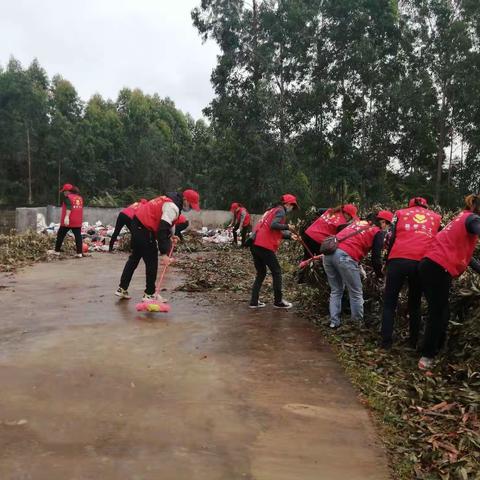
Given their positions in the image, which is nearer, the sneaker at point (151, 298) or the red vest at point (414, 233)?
the red vest at point (414, 233)

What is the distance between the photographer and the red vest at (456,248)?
4059mm

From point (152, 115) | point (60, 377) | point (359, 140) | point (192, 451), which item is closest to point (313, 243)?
point (60, 377)

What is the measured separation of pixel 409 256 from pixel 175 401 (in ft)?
8.14

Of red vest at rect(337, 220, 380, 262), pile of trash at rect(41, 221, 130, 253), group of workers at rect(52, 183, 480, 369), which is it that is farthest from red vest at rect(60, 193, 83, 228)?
red vest at rect(337, 220, 380, 262)

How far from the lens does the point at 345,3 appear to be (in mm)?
19953

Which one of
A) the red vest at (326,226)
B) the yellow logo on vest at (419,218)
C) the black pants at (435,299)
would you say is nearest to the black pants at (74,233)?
the red vest at (326,226)

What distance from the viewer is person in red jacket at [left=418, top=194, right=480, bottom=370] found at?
4.06m

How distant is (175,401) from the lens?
3.51 metres

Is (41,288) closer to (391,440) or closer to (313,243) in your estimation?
(313,243)

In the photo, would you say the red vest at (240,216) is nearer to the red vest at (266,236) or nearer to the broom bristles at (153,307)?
the red vest at (266,236)

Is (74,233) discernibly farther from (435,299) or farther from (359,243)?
(435,299)

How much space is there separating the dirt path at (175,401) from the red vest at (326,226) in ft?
3.71

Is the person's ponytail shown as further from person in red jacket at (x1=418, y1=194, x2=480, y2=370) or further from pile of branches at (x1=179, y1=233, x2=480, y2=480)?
pile of branches at (x1=179, y1=233, x2=480, y2=480)

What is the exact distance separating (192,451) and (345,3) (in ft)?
67.8
